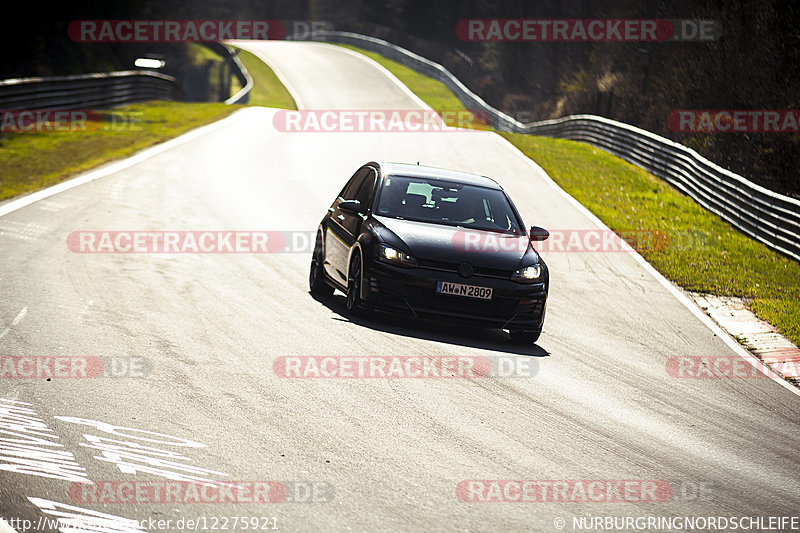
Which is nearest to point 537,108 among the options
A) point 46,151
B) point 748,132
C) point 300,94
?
point 300,94

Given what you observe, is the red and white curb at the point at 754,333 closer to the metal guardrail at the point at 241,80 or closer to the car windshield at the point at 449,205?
the car windshield at the point at 449,205

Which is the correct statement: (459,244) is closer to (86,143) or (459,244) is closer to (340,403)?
(340,403)

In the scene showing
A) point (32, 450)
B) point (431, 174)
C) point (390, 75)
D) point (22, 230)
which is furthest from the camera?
point (390, 75)

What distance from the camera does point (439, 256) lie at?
9.69 m

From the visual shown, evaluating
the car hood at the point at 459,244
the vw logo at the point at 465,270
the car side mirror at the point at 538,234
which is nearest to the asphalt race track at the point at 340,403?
the vw logo at the point at 465,270

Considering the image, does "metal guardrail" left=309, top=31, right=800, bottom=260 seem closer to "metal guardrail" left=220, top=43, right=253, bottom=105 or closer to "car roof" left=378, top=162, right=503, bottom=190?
"car roof" left=378, top=162, right=503, bottom=190

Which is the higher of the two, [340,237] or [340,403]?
[340,237]

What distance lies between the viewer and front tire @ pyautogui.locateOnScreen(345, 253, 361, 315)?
32.7ft

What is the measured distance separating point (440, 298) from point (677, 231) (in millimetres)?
10956

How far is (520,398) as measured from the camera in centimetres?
773

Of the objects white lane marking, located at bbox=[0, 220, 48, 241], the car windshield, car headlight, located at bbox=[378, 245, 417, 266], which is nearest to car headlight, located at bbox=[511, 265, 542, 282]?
Result: the car windshield

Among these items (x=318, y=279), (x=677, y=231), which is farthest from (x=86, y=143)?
(x=318, y=279)

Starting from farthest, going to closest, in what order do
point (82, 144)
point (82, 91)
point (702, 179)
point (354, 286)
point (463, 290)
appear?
point (82, 91) < point (82, 144) < point (702, 179) < point (354, 286) < point (463, 290)

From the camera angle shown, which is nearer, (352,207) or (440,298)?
(440,298)
